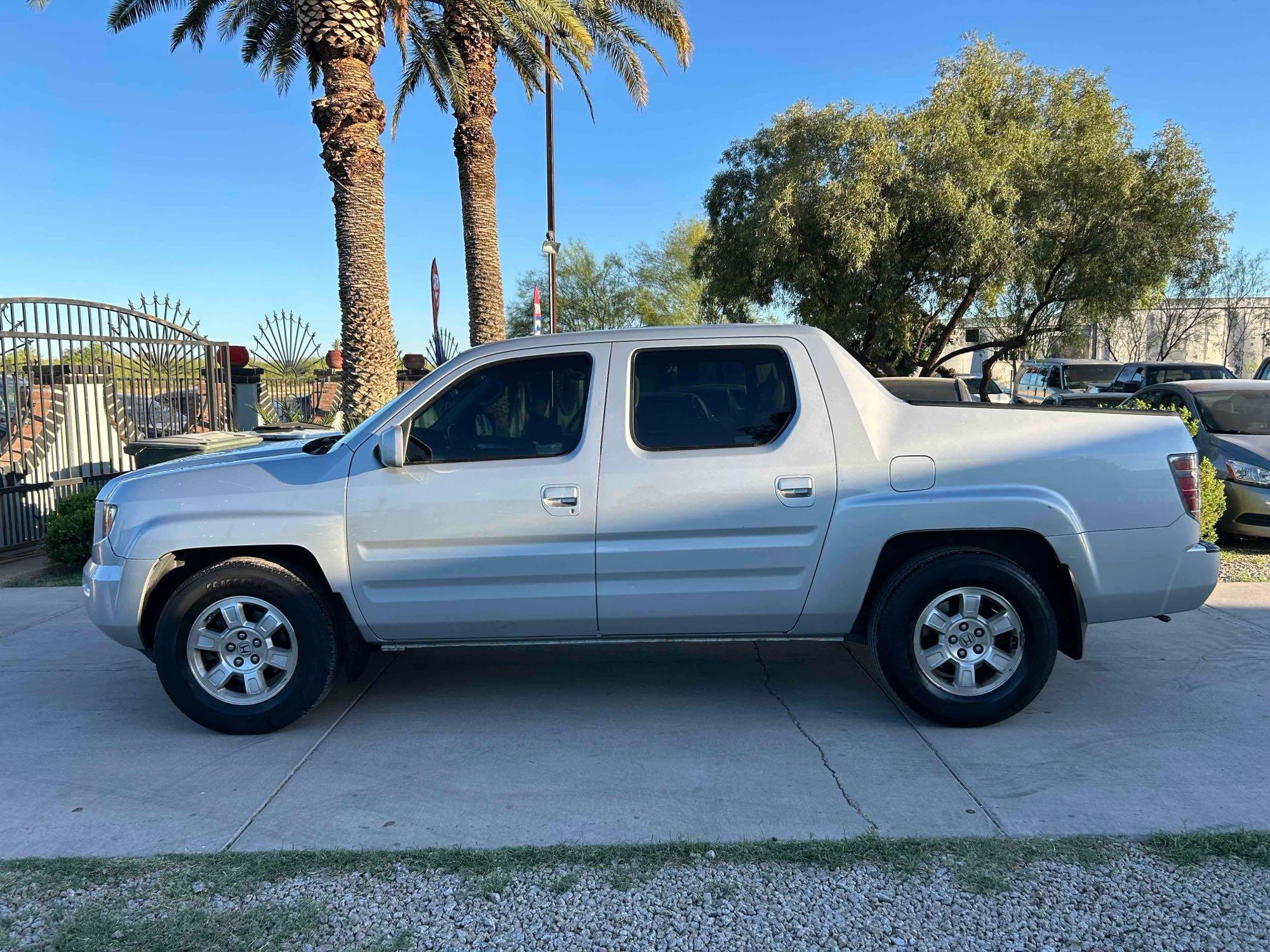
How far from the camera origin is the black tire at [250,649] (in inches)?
176

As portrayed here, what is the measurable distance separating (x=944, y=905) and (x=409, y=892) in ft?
5.95

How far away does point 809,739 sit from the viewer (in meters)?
4.48

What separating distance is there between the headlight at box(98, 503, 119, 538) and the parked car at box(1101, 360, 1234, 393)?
1731 cm

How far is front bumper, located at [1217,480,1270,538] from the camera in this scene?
879 centimetres

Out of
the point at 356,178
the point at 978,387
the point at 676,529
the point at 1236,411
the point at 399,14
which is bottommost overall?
the point at 676,529

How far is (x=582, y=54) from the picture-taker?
57.3ft

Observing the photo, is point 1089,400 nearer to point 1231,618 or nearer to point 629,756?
point 1231,618

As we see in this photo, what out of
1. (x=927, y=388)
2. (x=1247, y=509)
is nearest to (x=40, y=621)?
(x=927, y=388)

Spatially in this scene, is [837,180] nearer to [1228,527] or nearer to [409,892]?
[1228,527]

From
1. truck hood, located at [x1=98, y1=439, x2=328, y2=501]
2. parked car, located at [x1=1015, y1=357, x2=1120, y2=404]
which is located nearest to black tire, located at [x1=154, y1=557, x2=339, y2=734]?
truck hood, located at [x1=98, y1=439, x2=328, y2=501]

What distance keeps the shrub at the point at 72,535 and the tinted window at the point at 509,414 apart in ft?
19.6

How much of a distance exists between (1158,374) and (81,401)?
1906cm

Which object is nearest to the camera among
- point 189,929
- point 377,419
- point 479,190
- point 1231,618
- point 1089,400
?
point 189,929

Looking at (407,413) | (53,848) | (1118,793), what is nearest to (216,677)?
(53,848)
